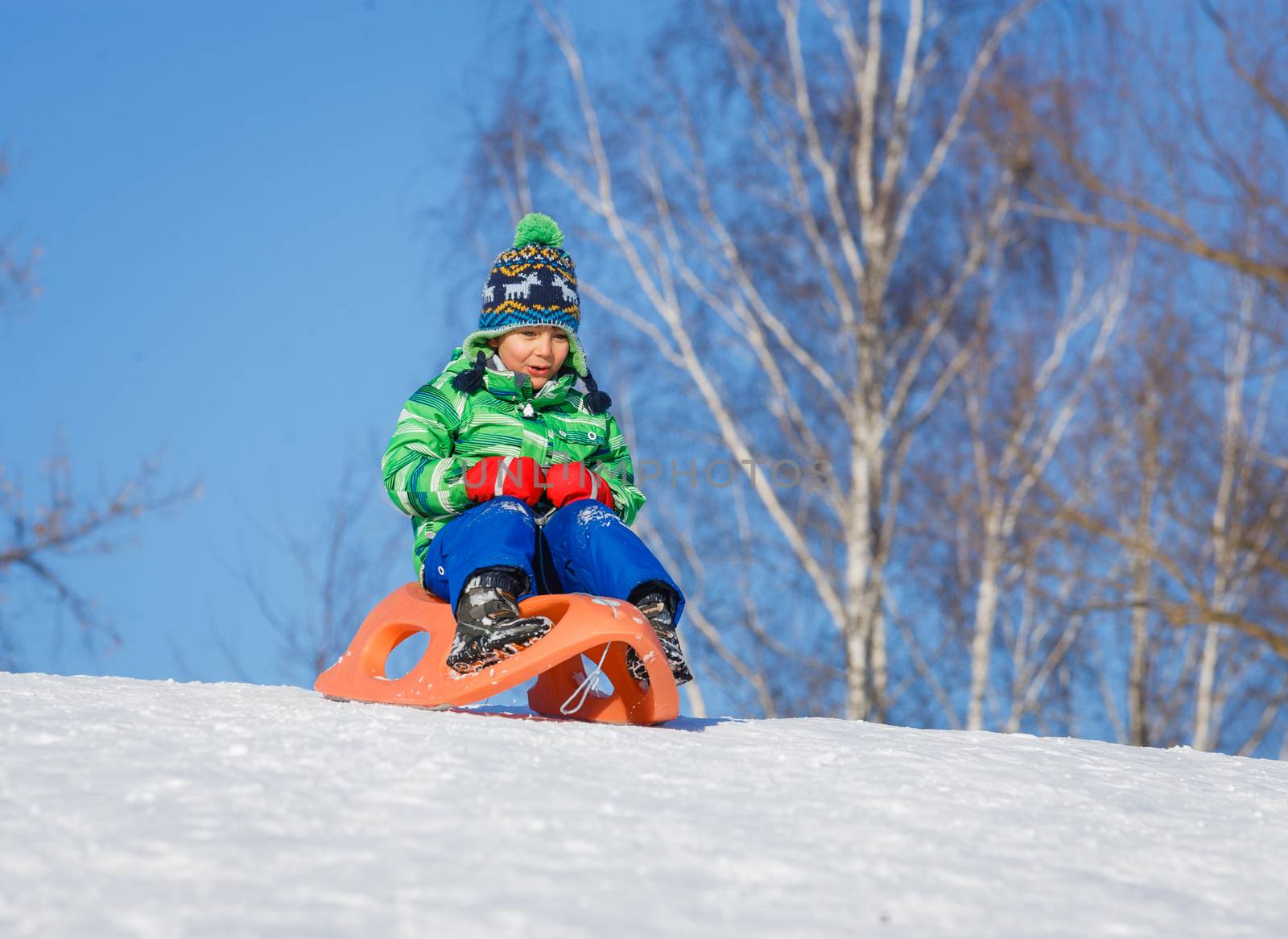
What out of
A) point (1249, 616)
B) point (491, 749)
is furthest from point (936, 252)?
point (491, 749)

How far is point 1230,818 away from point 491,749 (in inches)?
61.6

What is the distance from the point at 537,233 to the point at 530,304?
1.12 feet

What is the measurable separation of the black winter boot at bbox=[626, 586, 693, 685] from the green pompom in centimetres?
121

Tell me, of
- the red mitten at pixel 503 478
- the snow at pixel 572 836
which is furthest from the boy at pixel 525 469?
the snow at pixel 572 836

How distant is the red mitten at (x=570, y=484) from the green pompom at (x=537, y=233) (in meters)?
0.76

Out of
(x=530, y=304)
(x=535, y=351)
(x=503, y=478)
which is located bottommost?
(x=503, y=478)

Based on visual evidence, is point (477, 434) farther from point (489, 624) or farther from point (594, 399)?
point (489, 624)

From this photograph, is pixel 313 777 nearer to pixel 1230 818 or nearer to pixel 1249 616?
pixel 1230 818

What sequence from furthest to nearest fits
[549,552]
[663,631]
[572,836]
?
[549,552] < [663,631] < [572,836]

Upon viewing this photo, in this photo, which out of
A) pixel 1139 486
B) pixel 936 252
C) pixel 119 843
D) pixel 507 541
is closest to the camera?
pixel 119 843

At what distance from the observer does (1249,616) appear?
35.8 ft

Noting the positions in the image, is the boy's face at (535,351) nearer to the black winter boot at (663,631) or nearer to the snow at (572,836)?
the black winter boot at (663,631)

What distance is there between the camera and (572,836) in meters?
2.23

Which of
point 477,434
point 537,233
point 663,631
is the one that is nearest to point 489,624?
point 663,631
